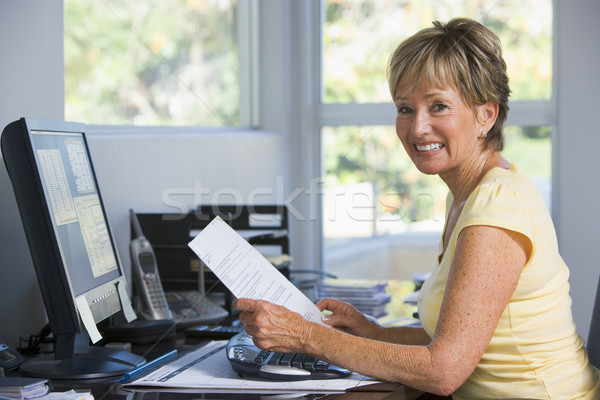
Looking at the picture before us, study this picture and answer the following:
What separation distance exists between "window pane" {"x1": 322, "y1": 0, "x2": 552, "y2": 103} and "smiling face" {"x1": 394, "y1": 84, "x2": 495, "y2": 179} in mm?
2162

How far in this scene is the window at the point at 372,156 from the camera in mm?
3699

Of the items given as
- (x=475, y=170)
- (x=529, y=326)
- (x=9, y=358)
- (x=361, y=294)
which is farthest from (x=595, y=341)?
(x=9, y=358)

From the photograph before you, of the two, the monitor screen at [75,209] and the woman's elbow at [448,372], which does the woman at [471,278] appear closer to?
the woman's elbow at [448,372]

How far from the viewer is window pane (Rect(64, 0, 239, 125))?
2.31m

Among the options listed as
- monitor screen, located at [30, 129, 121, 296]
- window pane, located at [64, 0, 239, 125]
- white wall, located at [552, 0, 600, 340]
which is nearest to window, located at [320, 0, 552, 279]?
white wall, located at [552, 0, 600, 340]

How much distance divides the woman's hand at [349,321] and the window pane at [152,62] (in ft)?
3.58

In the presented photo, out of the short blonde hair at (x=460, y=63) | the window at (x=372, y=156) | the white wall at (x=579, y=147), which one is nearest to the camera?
the short blonde hair at (x=460, y=63)

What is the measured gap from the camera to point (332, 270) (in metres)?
3.88

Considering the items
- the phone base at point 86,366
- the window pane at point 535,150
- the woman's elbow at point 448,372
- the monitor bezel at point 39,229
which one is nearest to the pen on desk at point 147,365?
the phone base at point 86,366

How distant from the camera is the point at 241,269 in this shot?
1375 millimetres

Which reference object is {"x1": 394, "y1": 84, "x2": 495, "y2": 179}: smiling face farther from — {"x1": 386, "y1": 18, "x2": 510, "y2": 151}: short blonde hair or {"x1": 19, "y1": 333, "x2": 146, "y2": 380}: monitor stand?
{"x1": 19, "y1": 333, "x2": 146, "y2": 380}: monitor stand

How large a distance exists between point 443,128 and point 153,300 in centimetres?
91

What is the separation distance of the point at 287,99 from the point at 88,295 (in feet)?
7.86

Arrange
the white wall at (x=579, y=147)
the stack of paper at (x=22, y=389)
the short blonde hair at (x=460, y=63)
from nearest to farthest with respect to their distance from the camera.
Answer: the stack of paper at (x=22, y=389), the short blonde hair at (x=460, y=63), the white wall at (x=579, y=147)
